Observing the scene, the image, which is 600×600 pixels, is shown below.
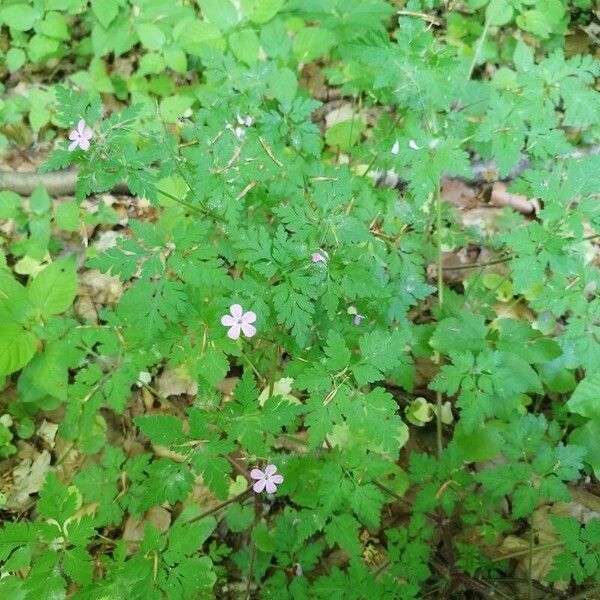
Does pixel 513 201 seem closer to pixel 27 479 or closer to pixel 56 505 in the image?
pixel 56 505

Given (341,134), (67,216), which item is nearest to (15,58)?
(67,216)

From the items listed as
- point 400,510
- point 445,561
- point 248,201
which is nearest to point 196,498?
point 400,510

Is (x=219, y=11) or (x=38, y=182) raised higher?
(x=219, y=11)

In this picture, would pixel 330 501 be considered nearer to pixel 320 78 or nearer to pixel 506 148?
pixel 506 148

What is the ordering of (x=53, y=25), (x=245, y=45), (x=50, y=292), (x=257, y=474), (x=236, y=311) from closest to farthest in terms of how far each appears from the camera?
(x=236, y=311), (x=257, y=474), (x=50, y=292), (x=245, y=45), (x=53, y=25)

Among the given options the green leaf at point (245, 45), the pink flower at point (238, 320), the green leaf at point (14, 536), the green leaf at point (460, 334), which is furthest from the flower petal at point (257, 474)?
the green leaf at point (245, 45)

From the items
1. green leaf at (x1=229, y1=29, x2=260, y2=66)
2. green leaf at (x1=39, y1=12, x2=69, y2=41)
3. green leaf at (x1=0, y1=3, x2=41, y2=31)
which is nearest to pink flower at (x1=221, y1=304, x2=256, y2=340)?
green leaf at (x1=229, y1=29, x2=260, y2=66)
